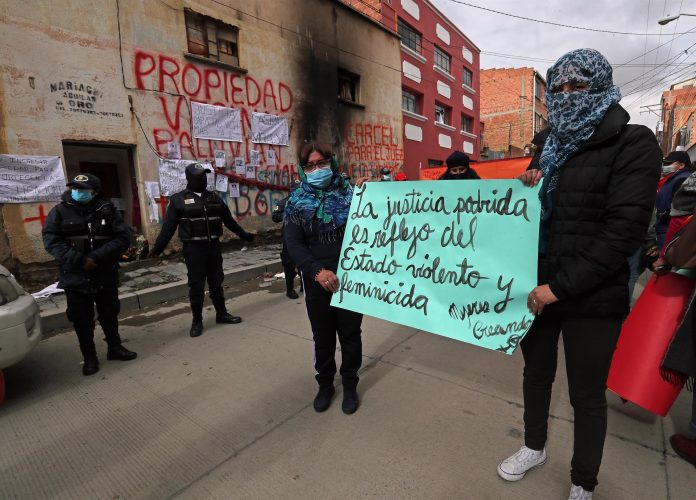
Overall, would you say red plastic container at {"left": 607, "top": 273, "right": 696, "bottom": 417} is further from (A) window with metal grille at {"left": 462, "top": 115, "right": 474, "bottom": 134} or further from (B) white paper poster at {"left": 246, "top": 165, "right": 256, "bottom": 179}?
(A) window with metal grille at {"left": 462, "top": 115, "right": 474, "bottom": 134}

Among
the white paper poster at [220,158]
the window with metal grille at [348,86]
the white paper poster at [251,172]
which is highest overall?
the window with metal grille at [348,86]

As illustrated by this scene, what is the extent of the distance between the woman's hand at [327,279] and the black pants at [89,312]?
235cm

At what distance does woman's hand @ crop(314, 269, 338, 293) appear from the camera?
2.28 meters

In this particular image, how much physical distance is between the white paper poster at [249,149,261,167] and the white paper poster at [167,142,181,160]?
1.67m

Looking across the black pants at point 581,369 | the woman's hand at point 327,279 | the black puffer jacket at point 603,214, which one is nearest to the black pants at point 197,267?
the woman's hand at point 327,279

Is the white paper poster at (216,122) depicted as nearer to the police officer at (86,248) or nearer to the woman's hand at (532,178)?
the police officer at (86,248)

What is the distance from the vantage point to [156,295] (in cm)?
543

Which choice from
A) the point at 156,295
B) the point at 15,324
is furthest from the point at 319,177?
the point at 156,295

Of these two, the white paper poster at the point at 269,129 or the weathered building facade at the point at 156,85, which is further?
the white paper poster at the point at 269,129

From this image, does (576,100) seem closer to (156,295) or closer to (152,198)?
(156,295)

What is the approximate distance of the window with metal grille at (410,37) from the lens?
1528cm

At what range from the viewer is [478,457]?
2.15 m

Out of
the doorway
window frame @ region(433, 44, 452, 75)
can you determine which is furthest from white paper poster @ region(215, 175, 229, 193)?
window frame @ region(433, 44, 452, 75)

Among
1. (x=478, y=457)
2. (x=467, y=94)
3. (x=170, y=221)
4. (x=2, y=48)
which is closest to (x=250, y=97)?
(x=2, y=48)
